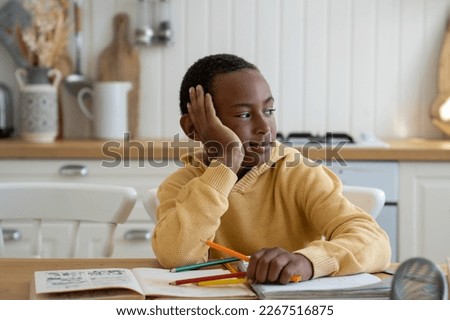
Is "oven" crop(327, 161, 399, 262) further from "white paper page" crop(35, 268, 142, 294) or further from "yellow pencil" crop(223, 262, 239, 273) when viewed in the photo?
"white paper page" crop(35, 268, 142, 294)

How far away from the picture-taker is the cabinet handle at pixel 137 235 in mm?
2441

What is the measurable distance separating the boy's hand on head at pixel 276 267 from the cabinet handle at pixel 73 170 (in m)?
1.52

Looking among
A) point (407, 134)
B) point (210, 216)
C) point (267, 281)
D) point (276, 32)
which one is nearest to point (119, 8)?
point (276, 32)

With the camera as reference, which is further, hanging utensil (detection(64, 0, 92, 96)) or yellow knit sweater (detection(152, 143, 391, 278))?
hanging utensil (detection(64, 0, 92, 96))

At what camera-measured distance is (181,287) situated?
3.19ft

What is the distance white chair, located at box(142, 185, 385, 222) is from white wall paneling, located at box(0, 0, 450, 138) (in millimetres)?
1402

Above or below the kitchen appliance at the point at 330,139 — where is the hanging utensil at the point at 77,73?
above

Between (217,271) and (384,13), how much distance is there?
2.02 m

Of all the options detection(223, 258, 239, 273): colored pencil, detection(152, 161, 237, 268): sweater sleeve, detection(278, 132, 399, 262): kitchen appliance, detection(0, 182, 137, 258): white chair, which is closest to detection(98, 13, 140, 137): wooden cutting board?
detection(278, 132, 399, 262): kitchen appliance

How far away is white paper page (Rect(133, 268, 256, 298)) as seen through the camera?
933mm

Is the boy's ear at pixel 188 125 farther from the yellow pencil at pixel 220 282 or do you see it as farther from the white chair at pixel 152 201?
the yellow pencil at pixel 220 282

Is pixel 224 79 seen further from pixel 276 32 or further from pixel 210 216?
pixel 276 32

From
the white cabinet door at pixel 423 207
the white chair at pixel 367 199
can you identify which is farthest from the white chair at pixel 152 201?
the white cabinet door at pixel 423 207

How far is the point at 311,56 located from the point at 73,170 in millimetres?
1002
